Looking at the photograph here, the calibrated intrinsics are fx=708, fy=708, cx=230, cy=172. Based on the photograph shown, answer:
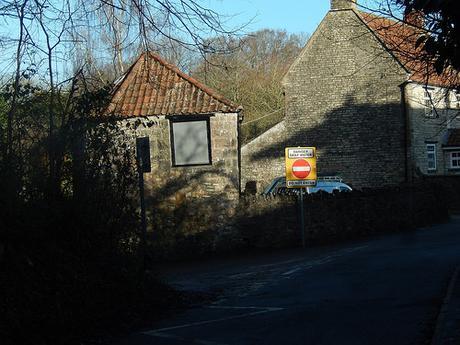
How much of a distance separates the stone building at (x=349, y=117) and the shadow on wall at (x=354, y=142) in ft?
0.17

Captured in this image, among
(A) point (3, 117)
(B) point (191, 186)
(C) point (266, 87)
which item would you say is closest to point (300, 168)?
(B) point (191, 186)

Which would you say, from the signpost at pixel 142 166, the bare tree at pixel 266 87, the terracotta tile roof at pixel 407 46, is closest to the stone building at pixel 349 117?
the bare tree at pixel 266 87

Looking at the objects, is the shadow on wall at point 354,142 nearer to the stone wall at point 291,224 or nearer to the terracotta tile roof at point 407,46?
the stone wall at point 291,224

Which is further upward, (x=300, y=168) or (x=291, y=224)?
(x=300, y=168)

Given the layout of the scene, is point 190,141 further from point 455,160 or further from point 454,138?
point 455,160

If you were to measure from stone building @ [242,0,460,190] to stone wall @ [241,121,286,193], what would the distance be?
0.06m

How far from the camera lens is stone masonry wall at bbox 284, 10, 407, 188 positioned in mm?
36656

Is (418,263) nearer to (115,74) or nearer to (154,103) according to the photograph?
(115,74)

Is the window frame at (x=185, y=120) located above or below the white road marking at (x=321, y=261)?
above

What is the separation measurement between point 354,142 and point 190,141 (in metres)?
16.3

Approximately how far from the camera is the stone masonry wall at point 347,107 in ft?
120

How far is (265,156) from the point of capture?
39.5 m

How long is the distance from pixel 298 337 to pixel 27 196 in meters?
Result: 3.98

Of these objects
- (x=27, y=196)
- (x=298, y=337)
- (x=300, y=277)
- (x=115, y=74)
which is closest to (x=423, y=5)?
(x=298, y=337)
